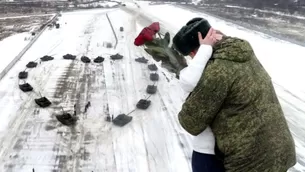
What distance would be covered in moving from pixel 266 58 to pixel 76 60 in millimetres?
5760

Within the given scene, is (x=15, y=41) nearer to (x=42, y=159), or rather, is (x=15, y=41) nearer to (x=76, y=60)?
(x=76, y=60)

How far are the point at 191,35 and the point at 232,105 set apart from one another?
398 millimetres

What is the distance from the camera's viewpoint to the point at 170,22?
18359mm

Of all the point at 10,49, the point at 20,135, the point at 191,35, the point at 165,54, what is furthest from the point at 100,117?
the point at 10,49

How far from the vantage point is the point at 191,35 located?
165 centimetres

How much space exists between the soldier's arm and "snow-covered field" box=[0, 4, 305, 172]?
2.65 m

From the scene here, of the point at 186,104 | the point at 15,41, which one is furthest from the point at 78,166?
the point at 15,41

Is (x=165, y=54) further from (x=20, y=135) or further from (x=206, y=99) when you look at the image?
(x=20, y=135)

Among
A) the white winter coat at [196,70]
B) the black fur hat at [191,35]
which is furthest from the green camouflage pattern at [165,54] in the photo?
the white winter coat at [196,70]

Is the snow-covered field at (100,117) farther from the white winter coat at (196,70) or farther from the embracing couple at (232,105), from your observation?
the white winter coat at (196,70)

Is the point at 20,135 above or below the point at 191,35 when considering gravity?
below

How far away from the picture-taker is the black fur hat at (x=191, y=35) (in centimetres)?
163

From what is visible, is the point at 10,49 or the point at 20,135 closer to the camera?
the point at 20,135

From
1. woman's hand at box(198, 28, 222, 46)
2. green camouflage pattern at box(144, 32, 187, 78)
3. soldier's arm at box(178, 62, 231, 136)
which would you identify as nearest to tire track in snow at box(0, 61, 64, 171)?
green camouflage pattern at box(144, 32, 187, 78)
